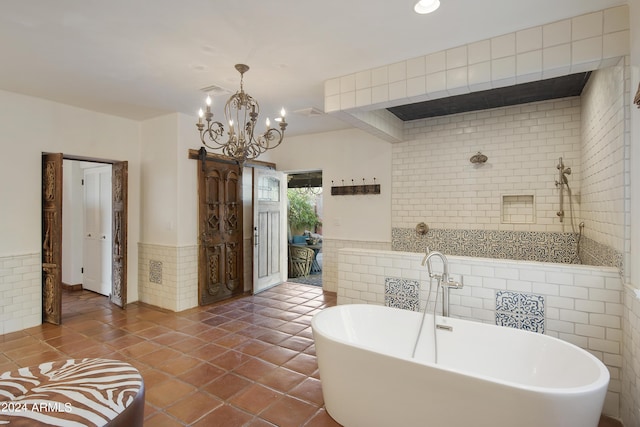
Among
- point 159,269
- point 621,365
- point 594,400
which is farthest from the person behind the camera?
point 159,269

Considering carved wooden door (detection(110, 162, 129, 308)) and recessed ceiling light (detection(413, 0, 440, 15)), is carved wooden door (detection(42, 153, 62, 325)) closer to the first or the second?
carved wooden door (detection(110, 162, 129, 308))

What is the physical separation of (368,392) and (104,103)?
4213 millimetres

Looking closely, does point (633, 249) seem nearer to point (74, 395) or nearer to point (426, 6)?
point (426, 6)

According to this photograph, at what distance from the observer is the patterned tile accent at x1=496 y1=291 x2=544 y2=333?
7.88ft

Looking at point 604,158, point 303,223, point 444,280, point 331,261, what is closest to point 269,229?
point 331,261

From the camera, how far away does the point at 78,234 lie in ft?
17.9

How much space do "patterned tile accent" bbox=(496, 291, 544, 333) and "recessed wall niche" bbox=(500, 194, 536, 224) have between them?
5.30 feet

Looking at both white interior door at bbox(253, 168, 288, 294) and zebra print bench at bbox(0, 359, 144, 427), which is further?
white interior door at bbox(253, 168, 288, 294)

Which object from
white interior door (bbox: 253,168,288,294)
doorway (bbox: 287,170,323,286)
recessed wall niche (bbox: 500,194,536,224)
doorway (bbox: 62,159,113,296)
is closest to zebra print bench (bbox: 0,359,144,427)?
white interior door (bbox: 253,168,288,294)

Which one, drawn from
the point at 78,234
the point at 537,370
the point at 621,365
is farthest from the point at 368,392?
the point at 78,234

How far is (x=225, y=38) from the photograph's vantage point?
234cm

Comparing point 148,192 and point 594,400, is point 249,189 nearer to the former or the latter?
point 148,192

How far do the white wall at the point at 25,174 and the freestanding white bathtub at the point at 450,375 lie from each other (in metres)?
3.63

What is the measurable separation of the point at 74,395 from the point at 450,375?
6.19 ft
